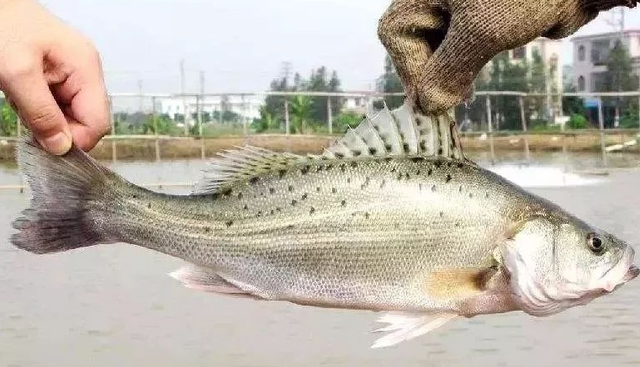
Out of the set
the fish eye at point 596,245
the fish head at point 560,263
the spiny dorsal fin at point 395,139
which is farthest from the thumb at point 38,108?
the fish eye at point 596,245

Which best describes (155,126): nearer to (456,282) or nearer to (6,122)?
(6,122)

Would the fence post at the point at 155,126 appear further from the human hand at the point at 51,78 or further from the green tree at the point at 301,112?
the human hand at the point at 51,78

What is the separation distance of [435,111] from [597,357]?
4678mm

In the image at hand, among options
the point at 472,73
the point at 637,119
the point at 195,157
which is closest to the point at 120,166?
the point at 195,157

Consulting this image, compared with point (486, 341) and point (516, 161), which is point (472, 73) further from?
point (516, 161)

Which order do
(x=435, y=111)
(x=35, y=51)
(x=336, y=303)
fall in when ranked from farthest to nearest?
(x=435, y=111) → (x=336, y=303) → (x=35, y=51)

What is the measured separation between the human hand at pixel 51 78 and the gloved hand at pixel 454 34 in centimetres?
59

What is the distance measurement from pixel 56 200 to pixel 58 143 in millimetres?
114

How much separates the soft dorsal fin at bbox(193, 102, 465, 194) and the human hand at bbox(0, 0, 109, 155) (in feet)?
0.71

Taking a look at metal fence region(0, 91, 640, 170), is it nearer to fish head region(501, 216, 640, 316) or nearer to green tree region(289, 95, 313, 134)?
green tree region(289, 95, 313, 134)

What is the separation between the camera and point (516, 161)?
963 inches

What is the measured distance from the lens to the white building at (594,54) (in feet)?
149

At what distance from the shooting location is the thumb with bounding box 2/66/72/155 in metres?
1.93

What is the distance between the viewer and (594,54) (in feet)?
161
